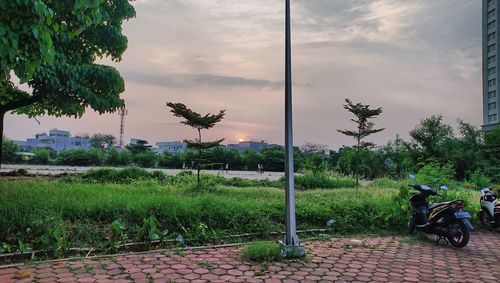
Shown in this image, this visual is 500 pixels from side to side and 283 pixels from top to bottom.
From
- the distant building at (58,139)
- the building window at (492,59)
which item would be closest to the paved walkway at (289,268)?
the distant building at (58,139)

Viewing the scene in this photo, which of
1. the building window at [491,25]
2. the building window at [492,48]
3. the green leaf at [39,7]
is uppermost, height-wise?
the building window at [491,25]

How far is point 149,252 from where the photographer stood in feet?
13.7

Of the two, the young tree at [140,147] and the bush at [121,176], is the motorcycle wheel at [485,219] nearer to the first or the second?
the bush at [121,176]

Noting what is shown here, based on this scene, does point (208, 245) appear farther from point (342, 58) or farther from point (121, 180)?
point (121, 180)

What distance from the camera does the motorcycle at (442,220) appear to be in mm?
4965

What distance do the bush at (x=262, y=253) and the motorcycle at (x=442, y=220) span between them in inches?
95.8

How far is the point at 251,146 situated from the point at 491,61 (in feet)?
172

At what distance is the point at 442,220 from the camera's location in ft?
17.0

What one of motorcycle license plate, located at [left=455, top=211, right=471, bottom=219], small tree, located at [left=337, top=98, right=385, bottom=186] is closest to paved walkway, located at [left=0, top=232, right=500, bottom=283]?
motorcycle license plate, located at [left=455, top=211, right=471, bottom=219]

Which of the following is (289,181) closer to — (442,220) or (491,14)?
(442,220)

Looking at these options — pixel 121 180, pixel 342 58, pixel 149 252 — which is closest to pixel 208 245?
pixel 149 252

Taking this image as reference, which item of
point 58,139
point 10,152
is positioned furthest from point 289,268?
point 58,139

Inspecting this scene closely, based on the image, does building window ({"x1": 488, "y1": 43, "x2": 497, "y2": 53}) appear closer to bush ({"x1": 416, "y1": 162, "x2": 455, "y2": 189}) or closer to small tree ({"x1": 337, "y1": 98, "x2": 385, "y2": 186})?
small tree ({"x1": 337, "y1": 98, "x2": 385, "y2": 186})

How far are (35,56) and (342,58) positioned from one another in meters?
6.17
